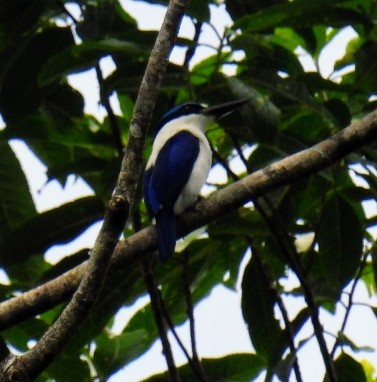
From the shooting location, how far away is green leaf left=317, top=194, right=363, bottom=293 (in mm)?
4590

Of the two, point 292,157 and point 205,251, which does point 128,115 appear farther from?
point 292,157

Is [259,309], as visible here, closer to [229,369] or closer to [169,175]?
[229,369]

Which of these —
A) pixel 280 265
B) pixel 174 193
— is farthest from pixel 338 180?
pixel 174 193

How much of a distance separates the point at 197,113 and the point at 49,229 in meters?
1.25

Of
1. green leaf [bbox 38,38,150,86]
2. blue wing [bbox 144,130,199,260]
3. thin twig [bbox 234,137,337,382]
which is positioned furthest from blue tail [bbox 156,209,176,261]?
green leaf [bbox 38,38,150,86]

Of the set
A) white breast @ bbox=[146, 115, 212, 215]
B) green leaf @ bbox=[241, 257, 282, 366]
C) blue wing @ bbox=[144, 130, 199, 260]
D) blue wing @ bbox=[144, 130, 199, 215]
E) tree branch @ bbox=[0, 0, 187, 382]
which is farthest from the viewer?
white breast @ bbox=[146, 115, 212, 215]

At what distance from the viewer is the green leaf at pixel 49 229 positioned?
4715 millimetres

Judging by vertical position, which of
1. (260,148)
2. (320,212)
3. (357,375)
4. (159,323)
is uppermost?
(260,148)

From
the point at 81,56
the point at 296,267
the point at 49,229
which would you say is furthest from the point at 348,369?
the point at 81,56

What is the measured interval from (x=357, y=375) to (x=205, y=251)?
832mm

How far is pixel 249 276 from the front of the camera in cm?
496

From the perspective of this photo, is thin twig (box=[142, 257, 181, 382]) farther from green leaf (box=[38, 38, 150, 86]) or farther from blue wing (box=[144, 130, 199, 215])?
green leaf (box=[38, 38, 150, 86])

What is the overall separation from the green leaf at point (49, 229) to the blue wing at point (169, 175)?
287 millimetres

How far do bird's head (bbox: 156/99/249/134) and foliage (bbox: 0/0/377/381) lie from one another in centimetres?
6
